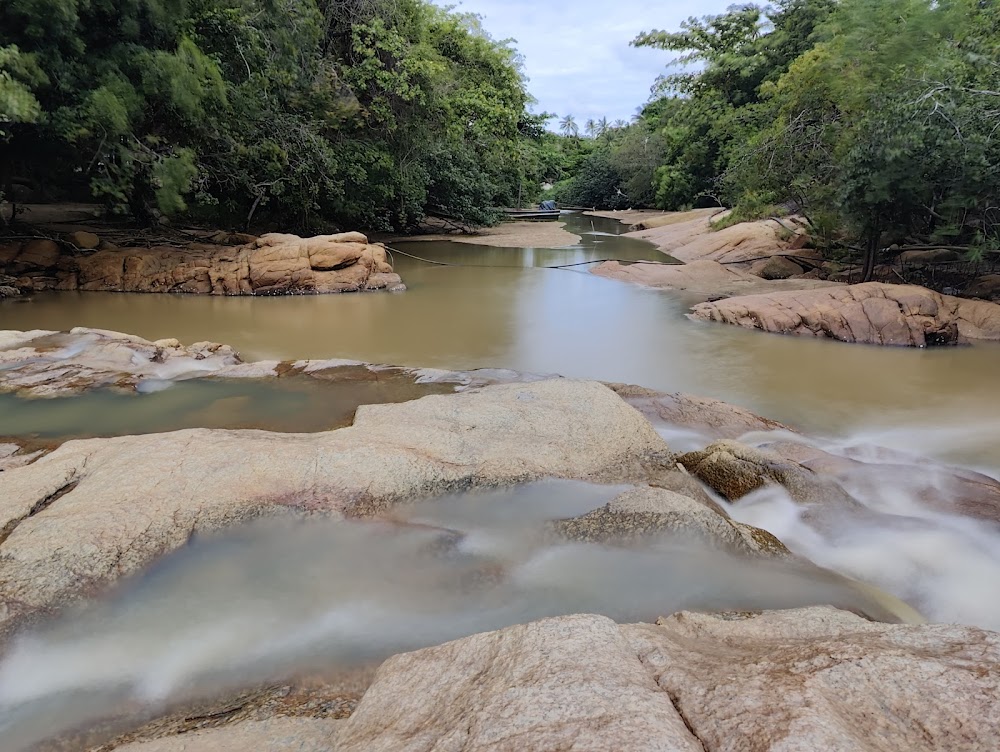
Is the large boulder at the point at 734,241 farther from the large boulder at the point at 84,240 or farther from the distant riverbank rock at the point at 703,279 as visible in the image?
the large boulder at the point at 84,240

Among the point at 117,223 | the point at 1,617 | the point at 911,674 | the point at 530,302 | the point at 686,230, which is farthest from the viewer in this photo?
the point at 686,230

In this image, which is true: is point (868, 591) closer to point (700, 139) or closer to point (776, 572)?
point (776, 572)

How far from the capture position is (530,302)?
484 inches

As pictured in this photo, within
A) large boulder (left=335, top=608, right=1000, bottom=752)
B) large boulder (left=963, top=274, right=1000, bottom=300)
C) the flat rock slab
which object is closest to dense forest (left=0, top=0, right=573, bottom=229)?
the flat rock slab

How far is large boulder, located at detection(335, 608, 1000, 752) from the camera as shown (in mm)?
1435

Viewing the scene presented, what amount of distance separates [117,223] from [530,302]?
10.6 m

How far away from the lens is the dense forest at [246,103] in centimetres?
935

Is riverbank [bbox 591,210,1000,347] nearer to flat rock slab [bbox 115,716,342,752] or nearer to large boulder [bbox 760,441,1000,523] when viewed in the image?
large boulder [bbox 760,441,1000,523]

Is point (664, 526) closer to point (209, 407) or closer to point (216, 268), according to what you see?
point (209, 407)

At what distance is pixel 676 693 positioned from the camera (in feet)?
5.34

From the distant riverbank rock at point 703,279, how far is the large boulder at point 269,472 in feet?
30.9

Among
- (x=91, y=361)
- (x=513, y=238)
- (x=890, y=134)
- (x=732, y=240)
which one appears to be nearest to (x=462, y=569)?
(x=91, y=361)

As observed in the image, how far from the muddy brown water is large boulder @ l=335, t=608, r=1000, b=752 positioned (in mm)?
3339

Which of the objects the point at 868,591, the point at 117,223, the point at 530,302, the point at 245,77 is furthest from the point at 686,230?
the point at 868,591
